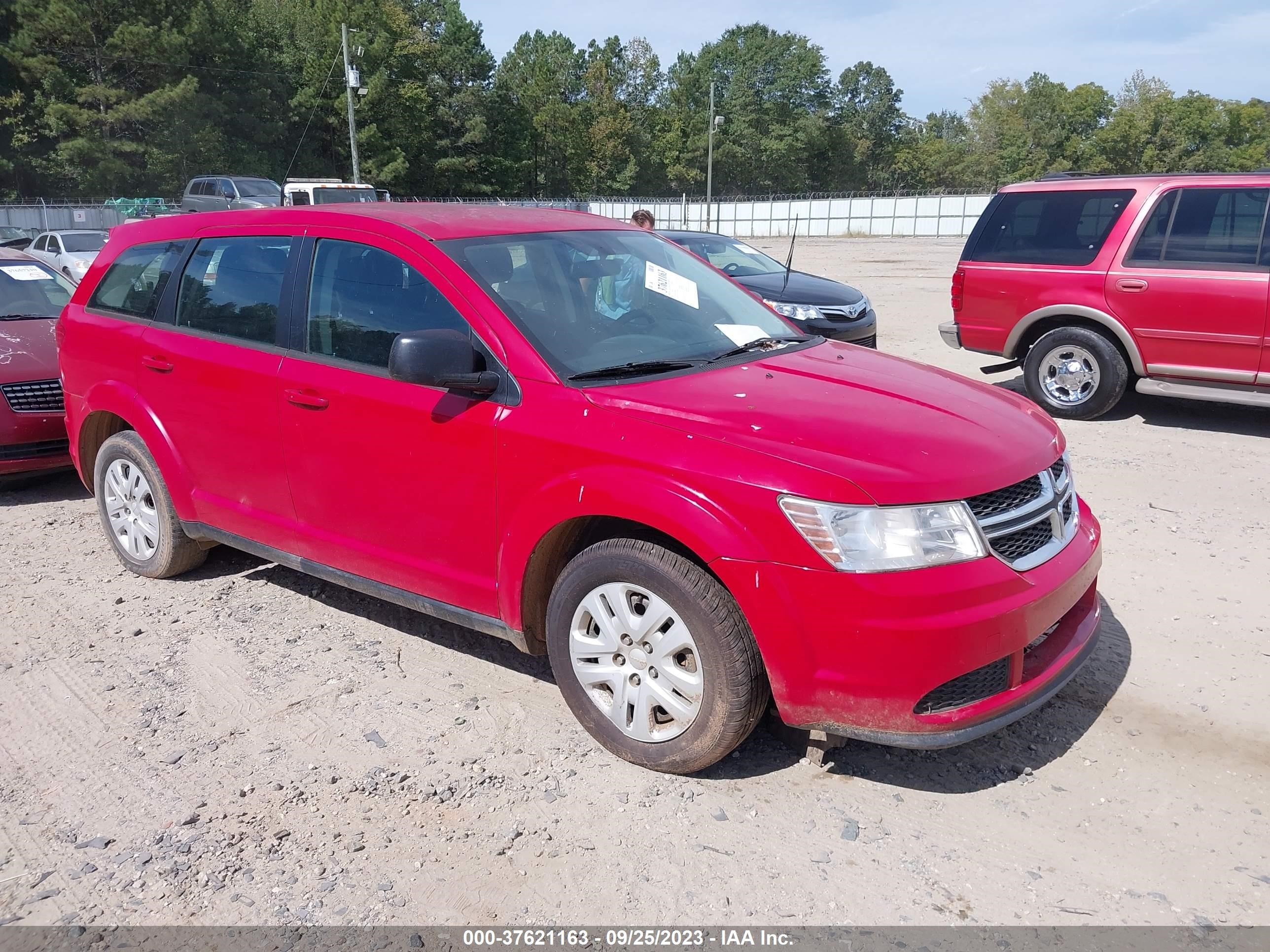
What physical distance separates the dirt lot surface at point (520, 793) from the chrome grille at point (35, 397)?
2265 mm

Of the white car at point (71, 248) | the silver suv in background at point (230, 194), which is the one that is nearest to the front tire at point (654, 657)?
the white car at point (71, 248)

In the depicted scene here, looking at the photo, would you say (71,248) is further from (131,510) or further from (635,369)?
(635,369)

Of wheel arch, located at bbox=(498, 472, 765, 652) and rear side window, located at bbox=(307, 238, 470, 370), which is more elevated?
rear side window, located at bbox=(307, 238, 470, 370)

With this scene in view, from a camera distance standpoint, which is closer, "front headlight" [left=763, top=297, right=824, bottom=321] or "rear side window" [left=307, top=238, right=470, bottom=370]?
"rear side window" [left=307, top=238, right=470, bottom=370]

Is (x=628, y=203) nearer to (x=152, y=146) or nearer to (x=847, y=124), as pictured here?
(x=152, y=146)

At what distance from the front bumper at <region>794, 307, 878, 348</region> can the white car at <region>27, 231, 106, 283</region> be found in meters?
14.6

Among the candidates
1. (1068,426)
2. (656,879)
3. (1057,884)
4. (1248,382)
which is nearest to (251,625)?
(656,879)

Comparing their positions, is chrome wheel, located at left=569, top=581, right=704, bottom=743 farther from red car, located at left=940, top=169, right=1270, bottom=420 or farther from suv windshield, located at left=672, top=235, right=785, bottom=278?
suv windshield, located at left=672, top=235, right=785, bottom=278

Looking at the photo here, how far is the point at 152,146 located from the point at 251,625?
5102 cm

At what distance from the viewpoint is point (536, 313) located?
362cm

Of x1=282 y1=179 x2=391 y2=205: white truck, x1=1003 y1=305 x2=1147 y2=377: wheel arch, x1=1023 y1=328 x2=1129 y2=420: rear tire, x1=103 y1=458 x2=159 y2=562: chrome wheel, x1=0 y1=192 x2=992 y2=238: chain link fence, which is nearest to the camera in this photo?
x1=103 y1=458 x2=159 y2=562: chrome wheel

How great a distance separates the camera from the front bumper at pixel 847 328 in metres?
9.88

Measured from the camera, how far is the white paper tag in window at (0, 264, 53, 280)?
7672 mm

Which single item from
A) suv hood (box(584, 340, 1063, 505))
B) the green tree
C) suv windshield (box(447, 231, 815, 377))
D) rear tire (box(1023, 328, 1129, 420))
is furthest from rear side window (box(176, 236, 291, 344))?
the green tree
